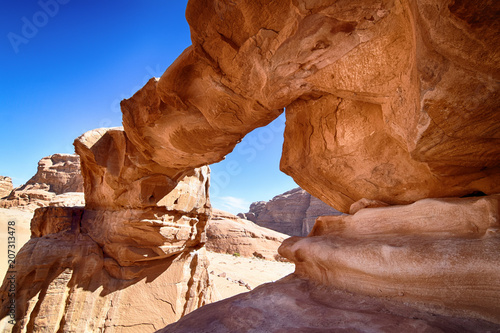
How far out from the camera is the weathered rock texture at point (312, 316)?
101 cm

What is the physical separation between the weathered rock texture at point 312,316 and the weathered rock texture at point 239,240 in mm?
13326

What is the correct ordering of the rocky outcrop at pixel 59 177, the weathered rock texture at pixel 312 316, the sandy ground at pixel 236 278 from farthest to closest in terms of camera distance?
1. the rocky outcrop at pixel 59 177
2. the sandy ground at pixel 236 278
3. the weathered rock texture at pixel 312 316

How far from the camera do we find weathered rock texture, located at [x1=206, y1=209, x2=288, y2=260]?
1448 cm

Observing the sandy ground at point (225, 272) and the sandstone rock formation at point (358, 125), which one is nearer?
the sandstone rock formation at point (358, 125)

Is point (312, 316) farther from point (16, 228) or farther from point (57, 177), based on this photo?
point (57, 177)

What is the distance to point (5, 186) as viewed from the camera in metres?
21.2

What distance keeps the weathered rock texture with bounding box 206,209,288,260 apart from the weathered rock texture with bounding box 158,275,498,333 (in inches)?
525

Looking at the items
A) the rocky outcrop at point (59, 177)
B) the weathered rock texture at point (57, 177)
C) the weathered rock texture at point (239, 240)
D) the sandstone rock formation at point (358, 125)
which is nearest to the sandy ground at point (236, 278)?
the sandstone rock formation at point (358, 125)

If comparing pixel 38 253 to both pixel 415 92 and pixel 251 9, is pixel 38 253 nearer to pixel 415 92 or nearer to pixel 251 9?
pixel 251 9

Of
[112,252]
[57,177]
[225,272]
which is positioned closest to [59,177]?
[57,177]

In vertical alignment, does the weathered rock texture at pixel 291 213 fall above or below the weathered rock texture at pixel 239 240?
above

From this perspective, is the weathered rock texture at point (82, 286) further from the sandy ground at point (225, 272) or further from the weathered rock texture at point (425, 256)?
the weathered rock texture at point (425, 256)

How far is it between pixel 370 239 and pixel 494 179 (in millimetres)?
899

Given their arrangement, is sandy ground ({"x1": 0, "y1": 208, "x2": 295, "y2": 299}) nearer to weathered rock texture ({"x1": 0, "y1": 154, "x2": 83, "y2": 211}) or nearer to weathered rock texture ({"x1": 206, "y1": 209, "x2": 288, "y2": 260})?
weathered rock texture ({"x1": 206, "y1": 209, "x2": 288, "y2": 260})
